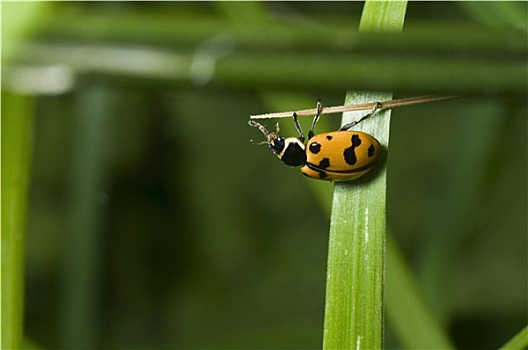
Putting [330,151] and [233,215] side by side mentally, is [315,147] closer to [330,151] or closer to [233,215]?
[330,151]

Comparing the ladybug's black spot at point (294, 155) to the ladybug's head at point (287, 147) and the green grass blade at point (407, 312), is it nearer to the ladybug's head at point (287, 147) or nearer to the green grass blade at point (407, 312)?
the ladybug's head at point (287, 147)

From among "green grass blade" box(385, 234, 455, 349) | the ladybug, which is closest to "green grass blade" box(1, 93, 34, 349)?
the ladybug

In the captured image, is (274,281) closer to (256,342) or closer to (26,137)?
(256,342)

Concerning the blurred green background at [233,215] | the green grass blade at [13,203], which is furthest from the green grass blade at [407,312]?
the green grass blade at [13,203]

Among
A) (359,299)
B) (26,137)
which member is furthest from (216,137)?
(359,299)

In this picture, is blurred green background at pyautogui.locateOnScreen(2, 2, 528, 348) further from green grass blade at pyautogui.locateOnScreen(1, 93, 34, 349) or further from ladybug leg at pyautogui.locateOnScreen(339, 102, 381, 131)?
green grass blade at pyautogui.locateOnScreen(1, 93, 34, 349)
